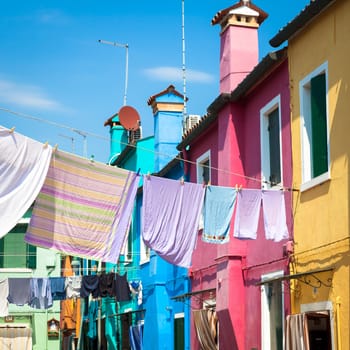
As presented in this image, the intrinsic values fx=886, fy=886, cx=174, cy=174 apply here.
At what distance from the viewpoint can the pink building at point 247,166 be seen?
15195mm

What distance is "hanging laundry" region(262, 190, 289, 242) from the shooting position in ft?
46.1

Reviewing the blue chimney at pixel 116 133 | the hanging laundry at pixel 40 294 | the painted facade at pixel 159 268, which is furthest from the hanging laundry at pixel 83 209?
the blue chimney at pixel 116 133

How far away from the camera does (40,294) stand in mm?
28406

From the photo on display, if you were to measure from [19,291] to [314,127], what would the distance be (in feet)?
54.1

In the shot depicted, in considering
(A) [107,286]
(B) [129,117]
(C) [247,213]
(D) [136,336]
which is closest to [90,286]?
(A) [107,286]

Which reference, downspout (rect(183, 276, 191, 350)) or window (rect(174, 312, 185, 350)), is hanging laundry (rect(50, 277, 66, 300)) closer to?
window (rect(174, 312, 185, 350))

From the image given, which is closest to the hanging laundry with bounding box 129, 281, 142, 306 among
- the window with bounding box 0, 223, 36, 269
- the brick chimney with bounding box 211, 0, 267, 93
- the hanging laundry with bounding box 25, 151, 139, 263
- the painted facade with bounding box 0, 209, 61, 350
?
the painted facade with bounding box 0, 209, 61, 350

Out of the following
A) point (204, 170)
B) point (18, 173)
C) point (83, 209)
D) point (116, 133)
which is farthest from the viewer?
point (116, 133)

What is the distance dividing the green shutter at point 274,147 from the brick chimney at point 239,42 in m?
2.00

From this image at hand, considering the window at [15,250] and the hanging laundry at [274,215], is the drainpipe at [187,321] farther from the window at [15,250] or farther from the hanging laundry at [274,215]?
the window at [15,250]

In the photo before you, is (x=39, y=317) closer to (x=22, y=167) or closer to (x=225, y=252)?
(x=225, y=252)

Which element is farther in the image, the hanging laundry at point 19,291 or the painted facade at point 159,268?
the hanging laundry at point 19,291

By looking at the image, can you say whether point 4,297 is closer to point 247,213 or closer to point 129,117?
point 129,117

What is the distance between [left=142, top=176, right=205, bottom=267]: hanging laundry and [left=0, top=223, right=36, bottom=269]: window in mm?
21328
